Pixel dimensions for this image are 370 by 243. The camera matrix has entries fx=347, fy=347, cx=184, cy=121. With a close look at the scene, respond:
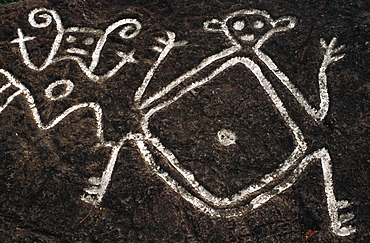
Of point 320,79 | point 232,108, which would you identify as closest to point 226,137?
→ point 232,108

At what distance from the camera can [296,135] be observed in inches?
74.4

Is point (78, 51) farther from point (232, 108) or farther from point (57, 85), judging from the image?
point (232, 108)

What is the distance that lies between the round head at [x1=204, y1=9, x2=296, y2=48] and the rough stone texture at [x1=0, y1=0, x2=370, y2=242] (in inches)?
1.9

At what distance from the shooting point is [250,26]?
213 cm

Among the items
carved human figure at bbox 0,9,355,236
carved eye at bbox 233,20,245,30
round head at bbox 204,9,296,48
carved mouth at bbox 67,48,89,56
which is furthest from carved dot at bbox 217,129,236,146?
carved mouth at bbox 67,48,89,56

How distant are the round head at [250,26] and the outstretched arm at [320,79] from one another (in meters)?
0.10

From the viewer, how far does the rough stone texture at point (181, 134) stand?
178 cm

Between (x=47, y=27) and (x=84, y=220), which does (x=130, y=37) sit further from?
(x=84, y=220)

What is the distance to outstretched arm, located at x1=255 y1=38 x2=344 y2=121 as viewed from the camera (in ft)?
6.29

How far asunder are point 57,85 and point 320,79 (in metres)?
1.52

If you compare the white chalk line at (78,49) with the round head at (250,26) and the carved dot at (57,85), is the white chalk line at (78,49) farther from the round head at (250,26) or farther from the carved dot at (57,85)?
the round head at (250,26)

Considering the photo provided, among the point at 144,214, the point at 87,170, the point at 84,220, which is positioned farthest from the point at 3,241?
the point at 144,214

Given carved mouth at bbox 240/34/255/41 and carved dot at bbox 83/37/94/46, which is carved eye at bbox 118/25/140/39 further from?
carved mouth at bbox 240/34/255/41

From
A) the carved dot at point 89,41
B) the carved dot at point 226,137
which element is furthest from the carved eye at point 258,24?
the carved dot at point 89,41
